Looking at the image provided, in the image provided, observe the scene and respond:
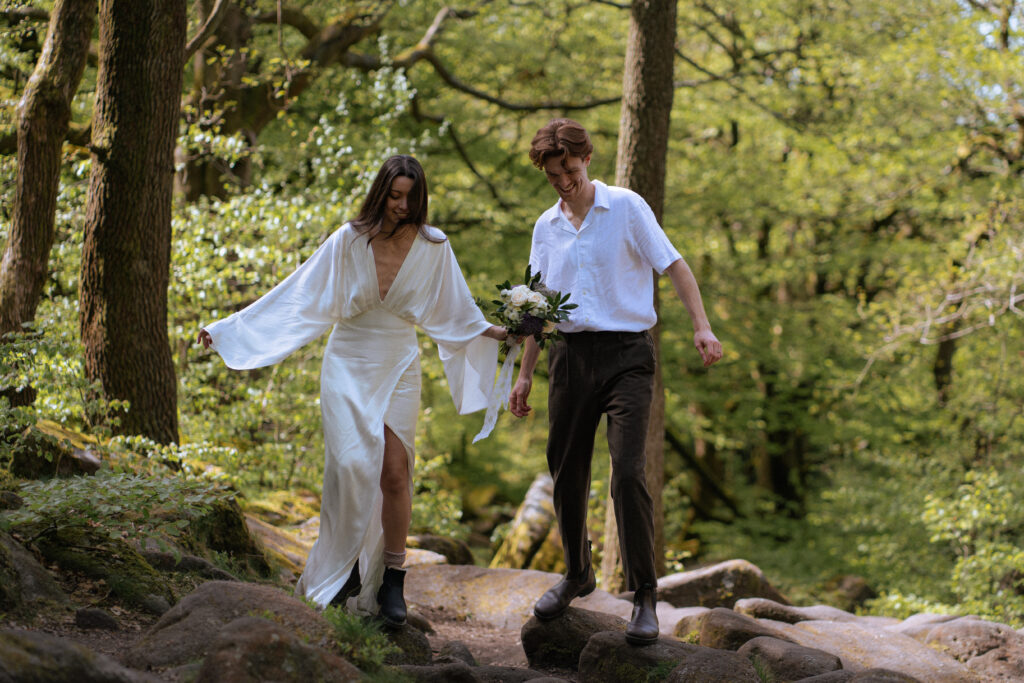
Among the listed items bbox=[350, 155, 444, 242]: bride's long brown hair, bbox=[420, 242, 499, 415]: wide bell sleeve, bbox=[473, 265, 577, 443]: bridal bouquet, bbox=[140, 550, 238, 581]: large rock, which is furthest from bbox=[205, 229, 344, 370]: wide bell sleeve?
bbox=[140, 550, 238, 581]: large rock

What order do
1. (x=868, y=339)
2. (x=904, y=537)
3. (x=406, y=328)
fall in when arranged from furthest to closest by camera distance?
(x=868, y=339)
(x=904, y=537)
(x=406, y=328)

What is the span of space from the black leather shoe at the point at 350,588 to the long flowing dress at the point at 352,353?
78mm

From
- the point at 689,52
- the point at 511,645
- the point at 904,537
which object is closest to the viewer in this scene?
the point at 511,645

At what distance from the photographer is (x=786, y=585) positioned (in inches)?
575

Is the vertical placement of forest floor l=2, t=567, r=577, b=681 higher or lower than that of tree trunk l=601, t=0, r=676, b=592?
lower

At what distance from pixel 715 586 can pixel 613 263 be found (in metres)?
4.36

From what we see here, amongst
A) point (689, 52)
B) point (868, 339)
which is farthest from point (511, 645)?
point (689, 52)

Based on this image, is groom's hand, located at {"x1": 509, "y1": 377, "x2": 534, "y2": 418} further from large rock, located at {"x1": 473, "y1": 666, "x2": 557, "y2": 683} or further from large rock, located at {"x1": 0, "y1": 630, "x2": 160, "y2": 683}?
large rock, located at {"x1": 0, "y1": 630, "x2": 160, "y2": 683}

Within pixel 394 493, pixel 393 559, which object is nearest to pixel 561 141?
pixel 394 493

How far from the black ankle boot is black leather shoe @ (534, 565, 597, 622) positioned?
74cm

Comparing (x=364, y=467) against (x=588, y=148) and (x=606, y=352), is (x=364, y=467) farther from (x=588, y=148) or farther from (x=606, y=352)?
(x=588, y=148)

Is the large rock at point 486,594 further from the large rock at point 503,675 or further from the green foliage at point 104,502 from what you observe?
the green foliage at point 104,502

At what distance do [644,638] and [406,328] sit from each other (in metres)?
1.81

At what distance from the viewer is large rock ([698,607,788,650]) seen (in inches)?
203
